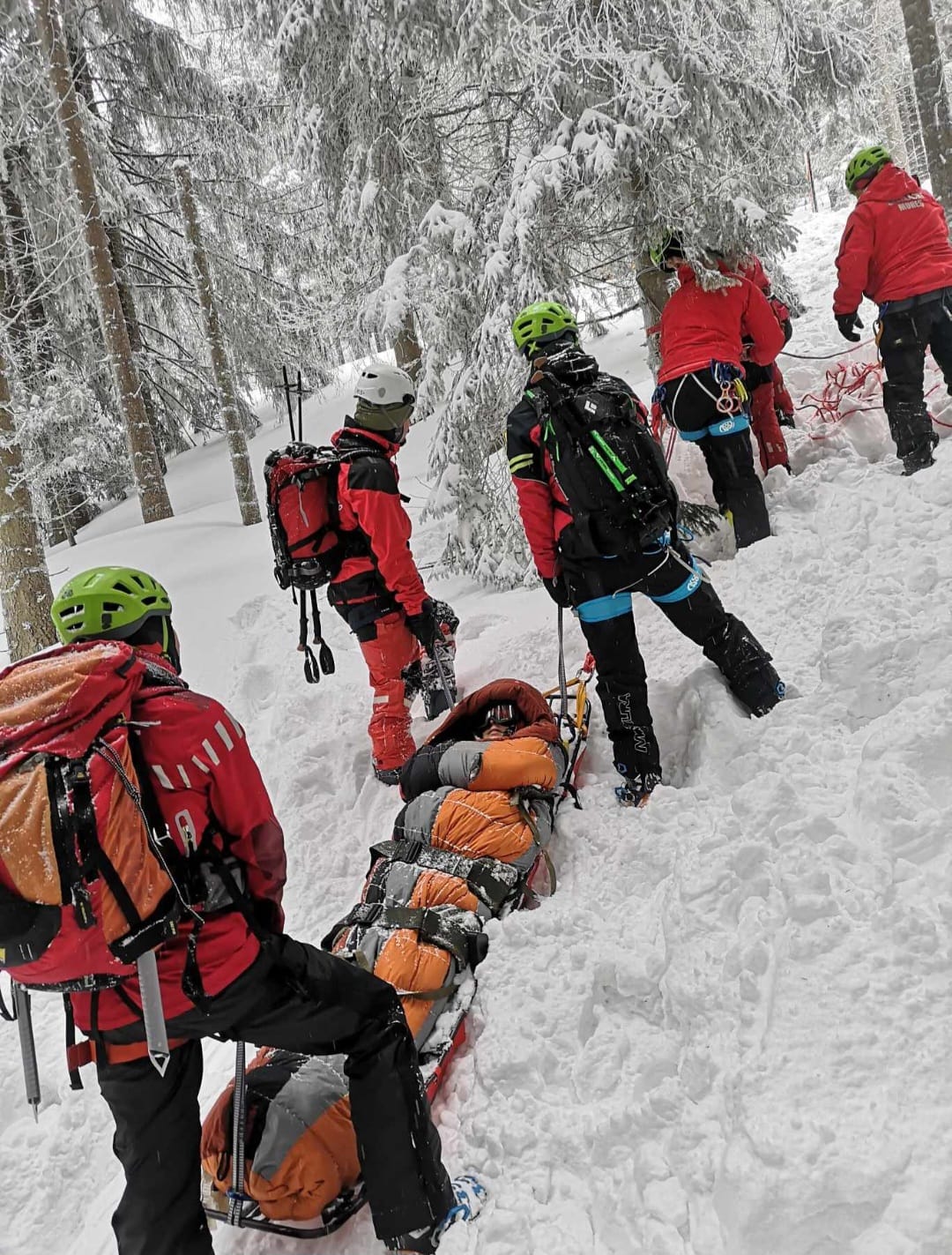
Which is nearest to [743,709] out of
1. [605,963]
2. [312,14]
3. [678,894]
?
[678,894]

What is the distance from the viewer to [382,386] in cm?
495

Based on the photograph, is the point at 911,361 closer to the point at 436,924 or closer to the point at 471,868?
the point at 471,868

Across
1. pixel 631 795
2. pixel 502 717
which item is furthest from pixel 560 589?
pixel 631 795

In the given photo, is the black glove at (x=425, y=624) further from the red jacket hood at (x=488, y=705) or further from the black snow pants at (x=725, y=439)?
the black snow pants at (x=725, y=439)

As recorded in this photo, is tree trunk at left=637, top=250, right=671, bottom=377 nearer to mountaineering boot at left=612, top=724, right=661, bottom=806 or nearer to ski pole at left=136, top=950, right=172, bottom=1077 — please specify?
mountaineering boot at left=612, top=724, right=661, bottom=806

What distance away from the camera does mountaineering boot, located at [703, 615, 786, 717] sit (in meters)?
4.02

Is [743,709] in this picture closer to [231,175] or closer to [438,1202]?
[438,1202]

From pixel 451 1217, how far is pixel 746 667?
2.65 metres

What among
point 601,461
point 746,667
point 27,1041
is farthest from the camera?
point 746,667

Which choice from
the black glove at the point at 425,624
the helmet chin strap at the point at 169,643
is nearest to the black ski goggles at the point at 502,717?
the black glove at the point at 425,624

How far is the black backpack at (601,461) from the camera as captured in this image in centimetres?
392

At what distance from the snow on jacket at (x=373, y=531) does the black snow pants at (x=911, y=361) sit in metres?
3.38

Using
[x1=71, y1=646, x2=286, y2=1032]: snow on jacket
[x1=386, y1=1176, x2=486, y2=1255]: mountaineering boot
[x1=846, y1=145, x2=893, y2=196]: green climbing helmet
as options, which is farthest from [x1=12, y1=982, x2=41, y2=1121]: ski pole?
[x1=846, y1=145, x2=893, y2=196]: green climbing helmet

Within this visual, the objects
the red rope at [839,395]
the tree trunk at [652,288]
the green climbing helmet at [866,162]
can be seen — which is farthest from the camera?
the red rope at [839,395]
